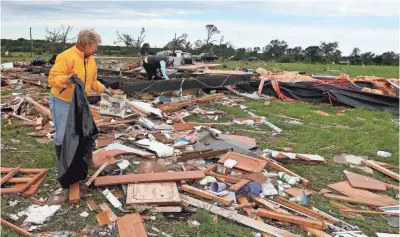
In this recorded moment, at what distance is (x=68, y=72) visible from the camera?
3.99 meters

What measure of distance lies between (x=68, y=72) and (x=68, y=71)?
0.01m

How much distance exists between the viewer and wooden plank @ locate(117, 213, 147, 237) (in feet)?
11.2

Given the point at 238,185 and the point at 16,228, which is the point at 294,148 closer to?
the point at 238,185

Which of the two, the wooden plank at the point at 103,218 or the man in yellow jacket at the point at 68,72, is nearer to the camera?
the wooden plank at the point at 103,218

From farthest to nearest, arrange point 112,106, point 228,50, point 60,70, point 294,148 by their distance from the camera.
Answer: point 228,50
point 112,106
point 294,148
point 60,70

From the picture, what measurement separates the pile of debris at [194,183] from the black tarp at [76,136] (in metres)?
0.25

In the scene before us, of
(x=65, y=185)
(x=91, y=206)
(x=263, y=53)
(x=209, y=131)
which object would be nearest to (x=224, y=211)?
(x=91, y=206)

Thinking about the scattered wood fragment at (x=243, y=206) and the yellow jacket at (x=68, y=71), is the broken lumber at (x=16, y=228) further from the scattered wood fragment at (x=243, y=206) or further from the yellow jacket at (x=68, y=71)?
the scattered wood fragment at (x=243, y=206)

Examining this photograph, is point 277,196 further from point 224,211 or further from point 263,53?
point 263,53

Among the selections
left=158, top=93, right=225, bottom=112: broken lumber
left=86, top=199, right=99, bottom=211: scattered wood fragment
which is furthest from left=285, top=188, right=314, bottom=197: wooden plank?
left=158, top=93, right=225, bottom=112: broken lumber

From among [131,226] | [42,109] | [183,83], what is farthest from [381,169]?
[42,109]

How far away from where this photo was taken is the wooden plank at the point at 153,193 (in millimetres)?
3965

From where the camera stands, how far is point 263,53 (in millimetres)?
46406

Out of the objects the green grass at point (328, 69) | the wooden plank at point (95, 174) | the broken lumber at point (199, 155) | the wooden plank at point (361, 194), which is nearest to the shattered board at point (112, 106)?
the broken lumber at point (199, 155)
